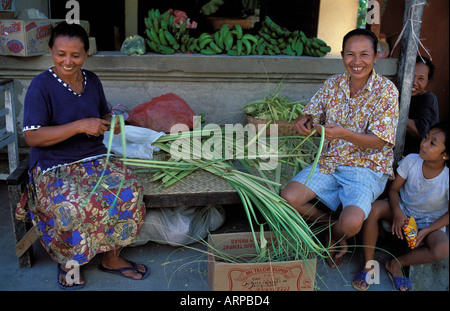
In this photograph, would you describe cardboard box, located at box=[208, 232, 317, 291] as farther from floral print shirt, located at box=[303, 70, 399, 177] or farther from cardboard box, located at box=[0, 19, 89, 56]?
cardboard box, located at box=[0, 19, 89, 56]

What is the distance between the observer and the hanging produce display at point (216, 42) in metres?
3.73

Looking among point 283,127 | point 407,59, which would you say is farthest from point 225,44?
point 407,59

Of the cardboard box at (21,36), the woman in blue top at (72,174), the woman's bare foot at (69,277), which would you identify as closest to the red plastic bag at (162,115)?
the woman in blue top at (72,174)

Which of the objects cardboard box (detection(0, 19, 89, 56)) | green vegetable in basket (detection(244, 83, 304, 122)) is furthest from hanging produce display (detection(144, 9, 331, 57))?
cardboard box (detection(0, 19, 89, 56))

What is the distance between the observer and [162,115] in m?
3.21

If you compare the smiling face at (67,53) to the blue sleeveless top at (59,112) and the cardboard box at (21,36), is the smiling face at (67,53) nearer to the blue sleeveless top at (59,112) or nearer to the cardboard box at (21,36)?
the blue sleeveless top at (59,112)

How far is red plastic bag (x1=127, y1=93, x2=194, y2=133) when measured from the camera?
3.20 metres

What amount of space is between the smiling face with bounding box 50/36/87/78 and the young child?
6.45 feet

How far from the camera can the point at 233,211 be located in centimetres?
341

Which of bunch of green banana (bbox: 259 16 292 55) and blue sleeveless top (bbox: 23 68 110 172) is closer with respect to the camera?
blue sleeveless top (bbox: 23 68 110 172)

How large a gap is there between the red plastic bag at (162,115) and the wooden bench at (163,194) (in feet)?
1.71

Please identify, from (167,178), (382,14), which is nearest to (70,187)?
(167,178)
